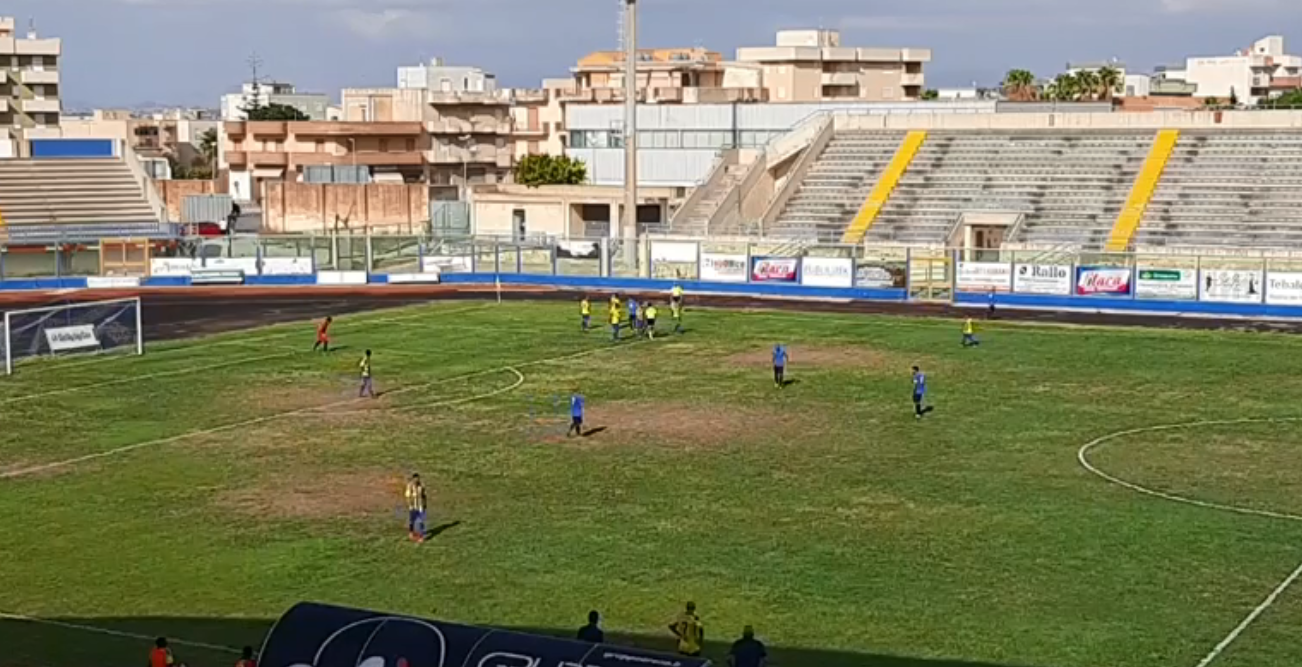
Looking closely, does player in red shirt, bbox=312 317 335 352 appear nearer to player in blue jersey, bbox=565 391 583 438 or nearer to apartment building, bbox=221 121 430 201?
player in blue jersey, bbox=565 391 583 438

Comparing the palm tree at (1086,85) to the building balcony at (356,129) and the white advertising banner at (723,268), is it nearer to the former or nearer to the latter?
the building balcony at (356,129)

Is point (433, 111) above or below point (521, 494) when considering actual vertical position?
above

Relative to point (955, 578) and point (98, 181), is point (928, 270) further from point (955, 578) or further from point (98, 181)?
point (98, 181)

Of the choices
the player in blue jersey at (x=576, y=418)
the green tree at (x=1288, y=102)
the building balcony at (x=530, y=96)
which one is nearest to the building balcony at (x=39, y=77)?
the building balcony at (x=530, y=96)

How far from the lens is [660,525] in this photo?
3216cm

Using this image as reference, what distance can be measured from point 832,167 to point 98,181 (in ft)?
149

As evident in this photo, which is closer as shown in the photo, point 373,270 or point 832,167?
point 373,270

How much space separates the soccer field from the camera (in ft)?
85.0

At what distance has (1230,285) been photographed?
216 feet

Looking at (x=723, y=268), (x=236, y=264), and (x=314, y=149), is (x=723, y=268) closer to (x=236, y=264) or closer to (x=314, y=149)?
(x=236, y=264)

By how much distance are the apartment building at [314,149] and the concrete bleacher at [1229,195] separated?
209ft

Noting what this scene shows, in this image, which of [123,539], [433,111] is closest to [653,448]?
[123,539]

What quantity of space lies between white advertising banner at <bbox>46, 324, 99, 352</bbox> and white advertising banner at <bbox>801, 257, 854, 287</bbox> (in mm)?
32426

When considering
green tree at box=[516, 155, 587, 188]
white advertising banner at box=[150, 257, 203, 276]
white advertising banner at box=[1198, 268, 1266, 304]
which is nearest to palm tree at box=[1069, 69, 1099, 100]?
green tree at box=[516, 155, 587, 188]
